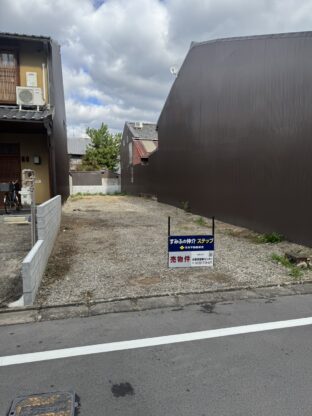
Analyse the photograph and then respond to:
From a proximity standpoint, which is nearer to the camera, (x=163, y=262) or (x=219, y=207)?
(x=163, y=262)

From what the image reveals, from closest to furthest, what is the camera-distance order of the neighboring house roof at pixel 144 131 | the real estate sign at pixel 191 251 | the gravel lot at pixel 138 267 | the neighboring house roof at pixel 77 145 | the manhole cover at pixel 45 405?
the manhole cover at pixel 45 405
the gravel lot at pixel 138 267
the real estate sign at pixel 191 251
the neighboring house roof at pixel 144 131
the neighboring house roof at pixel 77 145

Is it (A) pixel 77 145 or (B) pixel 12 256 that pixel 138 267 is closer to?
(B) pixel 12 256

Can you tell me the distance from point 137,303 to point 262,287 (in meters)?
1.86

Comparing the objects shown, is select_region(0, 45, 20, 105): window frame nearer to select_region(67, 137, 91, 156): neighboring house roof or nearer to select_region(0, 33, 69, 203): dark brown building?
select_region(0, 33, 69, 203): dark brown building

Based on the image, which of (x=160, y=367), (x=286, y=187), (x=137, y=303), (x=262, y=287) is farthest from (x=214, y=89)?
(x=160, y=367)

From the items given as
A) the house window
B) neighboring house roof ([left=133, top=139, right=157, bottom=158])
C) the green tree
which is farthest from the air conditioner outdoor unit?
the green tree

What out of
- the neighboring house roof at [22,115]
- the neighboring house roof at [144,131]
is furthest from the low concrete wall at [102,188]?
the neighboring house roof at [22,115]

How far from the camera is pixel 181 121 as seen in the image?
14211mm

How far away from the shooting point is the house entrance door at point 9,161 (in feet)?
38.9

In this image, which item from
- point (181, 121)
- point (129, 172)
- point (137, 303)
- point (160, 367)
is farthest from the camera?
point (129, 172)

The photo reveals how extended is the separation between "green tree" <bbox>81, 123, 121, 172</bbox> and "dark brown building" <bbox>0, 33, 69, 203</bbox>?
85.1ft

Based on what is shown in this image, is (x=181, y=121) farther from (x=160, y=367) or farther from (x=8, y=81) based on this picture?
(x=160, y=367)

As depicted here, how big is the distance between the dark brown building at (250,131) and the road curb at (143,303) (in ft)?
8.64

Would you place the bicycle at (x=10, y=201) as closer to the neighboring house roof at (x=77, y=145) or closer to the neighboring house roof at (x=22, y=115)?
the neighboring house roof at (x=22, y=115)
